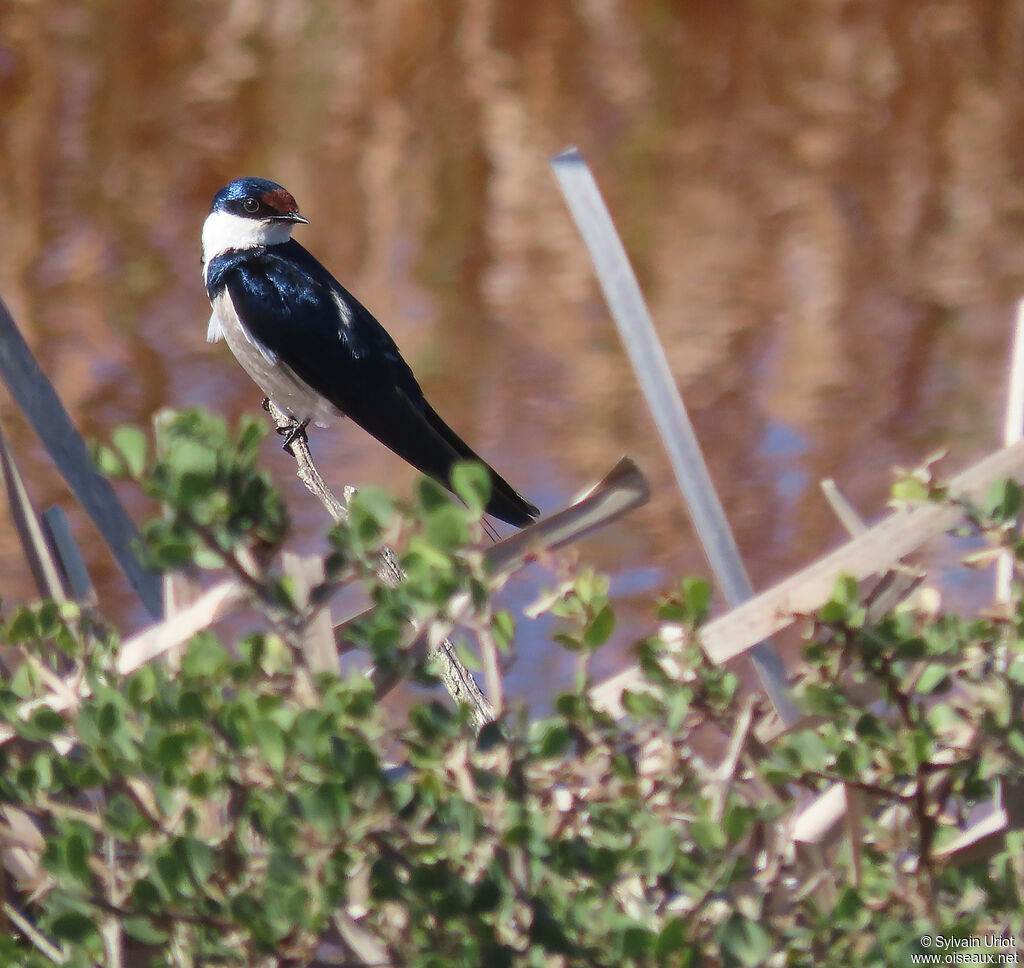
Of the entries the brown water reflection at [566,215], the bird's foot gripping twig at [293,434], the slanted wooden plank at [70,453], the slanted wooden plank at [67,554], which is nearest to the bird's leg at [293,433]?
the bird's foot gripping twig at [293,434]

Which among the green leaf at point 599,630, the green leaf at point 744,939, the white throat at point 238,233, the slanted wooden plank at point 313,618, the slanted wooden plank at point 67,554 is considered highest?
the white throat at point 238,233

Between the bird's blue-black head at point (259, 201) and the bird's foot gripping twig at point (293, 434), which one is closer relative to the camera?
the bird's foot gripping twig at point (293, 434)

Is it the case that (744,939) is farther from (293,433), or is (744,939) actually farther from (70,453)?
(293,433)

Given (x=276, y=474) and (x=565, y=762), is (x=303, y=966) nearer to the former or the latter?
(x=565, y=762)

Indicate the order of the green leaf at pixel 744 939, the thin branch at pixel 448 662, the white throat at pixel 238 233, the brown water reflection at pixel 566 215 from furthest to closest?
the brown water reflection at pixel 566 215 → the white throat at pixel 238 233 → the thin branch at pixel 448 662 → the green leaf at pixel 744 939

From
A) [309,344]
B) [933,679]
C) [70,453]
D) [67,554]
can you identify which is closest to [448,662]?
[67,554]

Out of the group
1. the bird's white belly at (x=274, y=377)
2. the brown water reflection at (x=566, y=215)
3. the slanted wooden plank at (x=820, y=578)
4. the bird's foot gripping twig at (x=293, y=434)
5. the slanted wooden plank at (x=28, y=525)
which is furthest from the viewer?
the brown water reflection at (x=566, y=215)

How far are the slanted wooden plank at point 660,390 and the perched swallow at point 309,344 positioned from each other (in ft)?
5.59

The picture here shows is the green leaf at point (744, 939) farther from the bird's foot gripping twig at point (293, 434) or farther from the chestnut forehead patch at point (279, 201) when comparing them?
the chestnut forehead patch at point (279, 201)

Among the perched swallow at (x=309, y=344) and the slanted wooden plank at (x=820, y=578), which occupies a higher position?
the perched swallow at (x=309, y=344)

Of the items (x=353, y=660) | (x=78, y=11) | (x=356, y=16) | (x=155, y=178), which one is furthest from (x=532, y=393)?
(x=78, y=11)

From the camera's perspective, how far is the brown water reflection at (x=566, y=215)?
457 centimetres

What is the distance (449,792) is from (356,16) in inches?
310

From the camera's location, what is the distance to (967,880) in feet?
2.54
